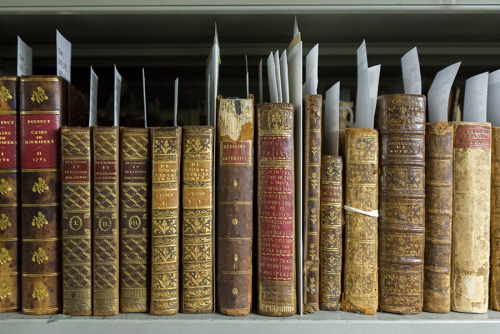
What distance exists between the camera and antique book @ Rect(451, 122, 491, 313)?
26.0 inches

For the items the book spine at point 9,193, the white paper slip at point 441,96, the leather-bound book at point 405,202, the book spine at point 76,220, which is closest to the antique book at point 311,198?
the leather-bound book at point 405,202

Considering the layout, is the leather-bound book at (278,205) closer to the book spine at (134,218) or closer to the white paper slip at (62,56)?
the book spine at (134,218)

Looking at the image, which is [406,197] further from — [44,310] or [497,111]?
[44,310]

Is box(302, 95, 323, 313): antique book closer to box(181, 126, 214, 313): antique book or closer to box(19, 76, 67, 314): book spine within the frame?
box(181, 126, 214, 313): antique book

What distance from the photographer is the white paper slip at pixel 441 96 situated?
27.2 inches

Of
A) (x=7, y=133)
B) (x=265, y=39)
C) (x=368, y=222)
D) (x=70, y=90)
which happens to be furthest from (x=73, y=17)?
(x=368, y=222)

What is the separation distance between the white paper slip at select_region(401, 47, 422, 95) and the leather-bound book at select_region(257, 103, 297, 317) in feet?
0.74

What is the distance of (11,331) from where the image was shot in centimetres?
61

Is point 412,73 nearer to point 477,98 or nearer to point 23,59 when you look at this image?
point 477,98

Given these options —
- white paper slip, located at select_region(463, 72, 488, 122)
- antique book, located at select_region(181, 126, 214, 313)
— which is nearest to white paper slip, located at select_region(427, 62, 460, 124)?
white paper slip, located at select_region(463, 72, 488, 122)

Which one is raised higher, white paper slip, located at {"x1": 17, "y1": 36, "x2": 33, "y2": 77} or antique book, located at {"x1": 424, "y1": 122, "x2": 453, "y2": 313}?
white paper slip, located at {"x1": 17, "y1": 36, "x2": 33, "y2": 77}

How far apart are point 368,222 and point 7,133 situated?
59cm

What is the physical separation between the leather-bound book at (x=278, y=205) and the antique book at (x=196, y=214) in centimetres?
9

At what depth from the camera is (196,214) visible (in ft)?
2.09
